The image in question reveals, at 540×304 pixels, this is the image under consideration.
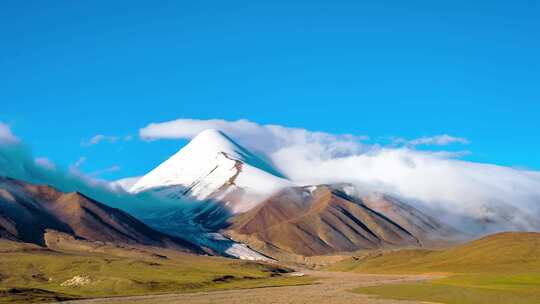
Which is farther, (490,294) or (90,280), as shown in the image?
(90,280)

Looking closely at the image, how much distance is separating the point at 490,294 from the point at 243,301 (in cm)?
3821

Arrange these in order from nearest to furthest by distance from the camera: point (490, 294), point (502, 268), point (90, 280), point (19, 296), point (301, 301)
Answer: point (490, 294)
point (301, 301)
point (19, 296)
point (90, 280)
point (502, 268)

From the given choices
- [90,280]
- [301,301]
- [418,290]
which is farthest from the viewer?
[90,280]

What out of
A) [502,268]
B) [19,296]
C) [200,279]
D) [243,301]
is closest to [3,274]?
[200,279]

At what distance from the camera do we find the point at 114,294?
5935 inches

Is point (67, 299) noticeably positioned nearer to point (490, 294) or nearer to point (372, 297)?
point (372, 297)

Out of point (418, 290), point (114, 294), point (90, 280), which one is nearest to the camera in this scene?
point (418, 290)

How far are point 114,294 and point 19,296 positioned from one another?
22260 mm

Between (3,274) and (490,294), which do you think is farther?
(3,274)

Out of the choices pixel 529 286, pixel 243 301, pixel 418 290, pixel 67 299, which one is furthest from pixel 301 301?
pixel 67 299

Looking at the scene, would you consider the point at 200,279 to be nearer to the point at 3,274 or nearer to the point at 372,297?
the point at 3,274

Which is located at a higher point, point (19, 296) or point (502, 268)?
point (502, 268)

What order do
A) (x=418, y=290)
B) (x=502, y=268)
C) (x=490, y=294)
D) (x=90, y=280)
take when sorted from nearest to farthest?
(x=490, y=294)
(x=418, y=290)
(x=90, y=280)
(x=502, y=268)

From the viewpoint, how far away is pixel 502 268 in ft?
622
